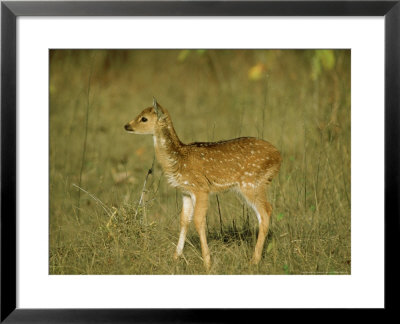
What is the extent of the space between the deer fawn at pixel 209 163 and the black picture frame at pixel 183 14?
3.07 ft

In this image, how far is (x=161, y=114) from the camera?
532cm

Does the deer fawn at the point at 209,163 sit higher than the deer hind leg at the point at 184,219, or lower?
higher

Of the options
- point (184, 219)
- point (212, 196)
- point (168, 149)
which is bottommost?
point (184, 219)

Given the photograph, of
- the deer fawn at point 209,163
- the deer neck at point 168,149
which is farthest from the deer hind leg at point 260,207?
the deer neck at point 168,149

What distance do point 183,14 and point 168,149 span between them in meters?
1.17

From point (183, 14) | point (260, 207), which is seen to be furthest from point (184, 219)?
point (183, 14)

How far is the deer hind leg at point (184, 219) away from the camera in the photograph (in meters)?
5.09

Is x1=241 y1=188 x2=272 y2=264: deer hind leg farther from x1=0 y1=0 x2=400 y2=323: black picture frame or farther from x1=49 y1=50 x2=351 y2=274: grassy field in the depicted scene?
x1=0 y1=0 x2=400 y2=323: black picture frame

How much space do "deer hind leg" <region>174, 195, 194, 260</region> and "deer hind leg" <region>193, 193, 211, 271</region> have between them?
0.11 m

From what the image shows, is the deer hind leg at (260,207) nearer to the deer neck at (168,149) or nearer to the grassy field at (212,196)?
the grassy field at (212,196)

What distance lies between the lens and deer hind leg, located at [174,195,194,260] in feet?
16.7

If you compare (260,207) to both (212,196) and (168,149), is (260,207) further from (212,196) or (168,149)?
(168,149)

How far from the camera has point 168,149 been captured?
5.41m

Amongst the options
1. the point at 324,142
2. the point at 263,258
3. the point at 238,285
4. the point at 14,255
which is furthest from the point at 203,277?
the point at 324,142
